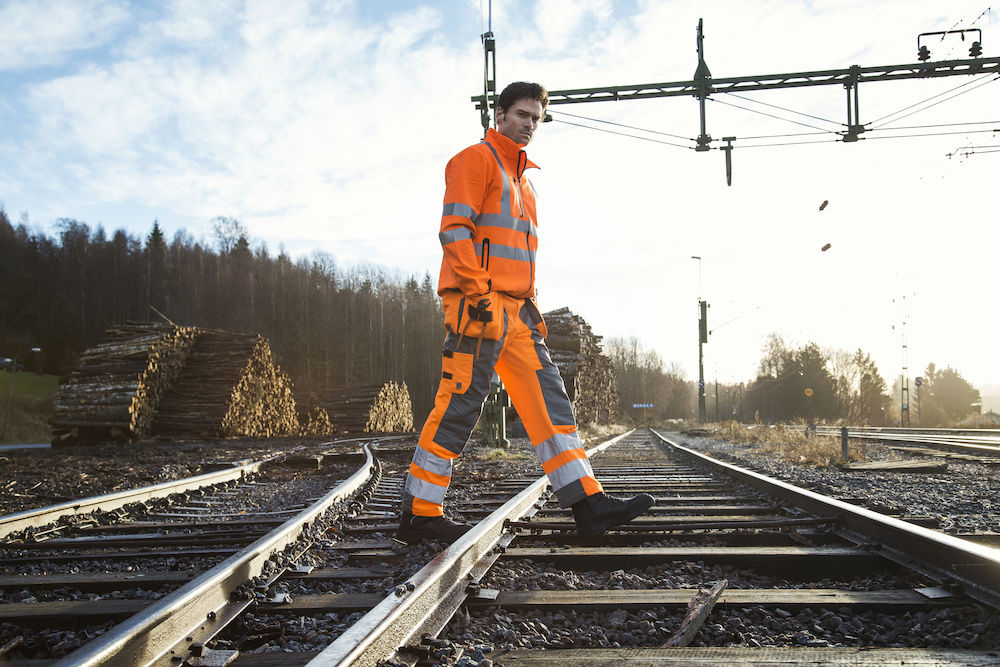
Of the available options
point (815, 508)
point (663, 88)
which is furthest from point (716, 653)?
point (663, 88)

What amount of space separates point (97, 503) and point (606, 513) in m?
3.38

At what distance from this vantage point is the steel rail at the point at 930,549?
81.2 inches

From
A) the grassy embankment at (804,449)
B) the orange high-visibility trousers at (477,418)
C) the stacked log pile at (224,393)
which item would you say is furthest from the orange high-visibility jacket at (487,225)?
the stacked log pile at (224,393)

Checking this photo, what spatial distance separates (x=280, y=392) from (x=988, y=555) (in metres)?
18.2

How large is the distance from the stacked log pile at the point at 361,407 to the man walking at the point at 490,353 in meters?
19.3

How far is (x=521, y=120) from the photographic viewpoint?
134 inches

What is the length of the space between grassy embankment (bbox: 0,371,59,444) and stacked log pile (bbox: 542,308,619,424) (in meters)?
25.6

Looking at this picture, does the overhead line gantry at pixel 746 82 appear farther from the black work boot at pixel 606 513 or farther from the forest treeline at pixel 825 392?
the forest treeline at pixel 825 392

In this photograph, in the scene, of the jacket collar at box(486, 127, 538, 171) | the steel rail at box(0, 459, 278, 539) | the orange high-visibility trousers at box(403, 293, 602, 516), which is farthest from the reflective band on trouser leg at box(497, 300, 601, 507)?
the steel rail at box(0, 459, 278, 539)

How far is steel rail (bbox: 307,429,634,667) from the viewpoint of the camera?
4.78 ft

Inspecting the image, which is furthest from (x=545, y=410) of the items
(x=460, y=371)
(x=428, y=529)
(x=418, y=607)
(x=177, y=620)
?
(x=177, y=620)

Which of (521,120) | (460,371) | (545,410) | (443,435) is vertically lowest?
(443,435)

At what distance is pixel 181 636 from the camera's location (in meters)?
1.80

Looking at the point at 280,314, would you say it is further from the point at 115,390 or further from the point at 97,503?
the point at 97,503
